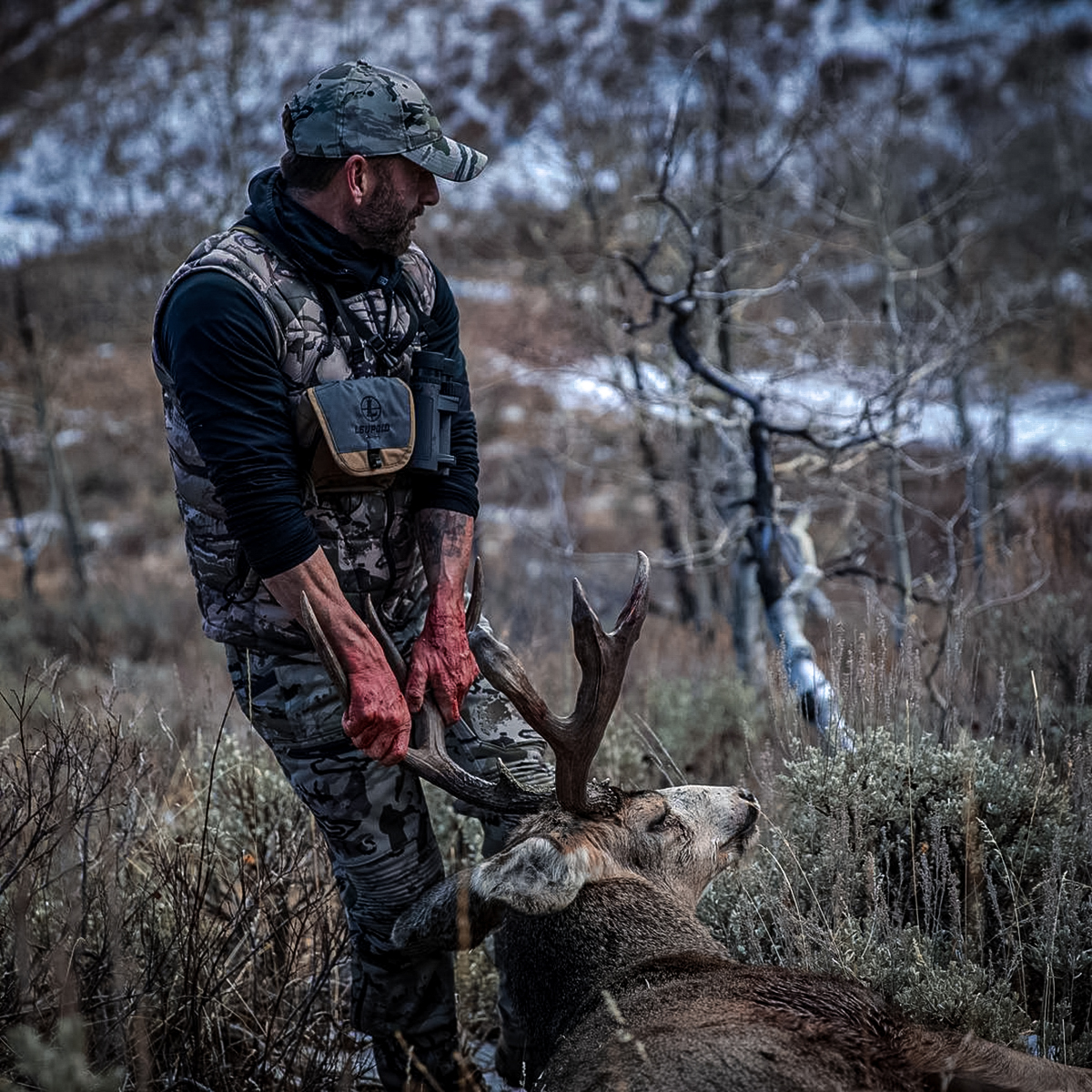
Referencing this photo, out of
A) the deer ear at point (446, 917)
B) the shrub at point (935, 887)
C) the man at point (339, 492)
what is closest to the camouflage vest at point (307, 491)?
the man at point (339, 492)

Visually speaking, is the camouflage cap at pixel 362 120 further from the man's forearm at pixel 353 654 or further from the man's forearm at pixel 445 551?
the man's forearm at pixel 353 654

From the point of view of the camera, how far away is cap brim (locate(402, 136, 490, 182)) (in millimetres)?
3109

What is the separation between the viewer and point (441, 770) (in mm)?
3049

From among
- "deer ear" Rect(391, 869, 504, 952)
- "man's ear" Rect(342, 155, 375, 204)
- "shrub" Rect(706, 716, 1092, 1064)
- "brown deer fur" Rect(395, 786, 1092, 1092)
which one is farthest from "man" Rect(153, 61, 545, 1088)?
"shrub" Rect(706, 716, 1092, 1064)

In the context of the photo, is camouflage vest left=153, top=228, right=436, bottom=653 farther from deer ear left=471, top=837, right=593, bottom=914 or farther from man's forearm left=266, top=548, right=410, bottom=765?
deer ear left=471, top=837, right=593, bottom=914

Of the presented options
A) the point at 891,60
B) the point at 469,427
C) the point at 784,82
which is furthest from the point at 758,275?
the point at 891,60

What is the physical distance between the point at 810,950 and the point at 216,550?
2019 mm

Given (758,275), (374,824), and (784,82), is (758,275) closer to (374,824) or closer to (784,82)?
(784,82)

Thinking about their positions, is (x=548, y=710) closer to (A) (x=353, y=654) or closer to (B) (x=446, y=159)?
(A) (x=353, y=654)

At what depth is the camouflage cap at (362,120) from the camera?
3.05m

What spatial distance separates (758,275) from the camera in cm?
1119

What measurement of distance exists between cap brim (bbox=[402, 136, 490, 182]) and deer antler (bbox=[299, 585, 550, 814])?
1226 mm

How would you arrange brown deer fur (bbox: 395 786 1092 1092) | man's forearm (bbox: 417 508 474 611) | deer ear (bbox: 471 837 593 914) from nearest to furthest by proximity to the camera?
brown deer fur (bbox: 395 786 1092 1092)
deer ear (bbox: 471 837 593 914)
man's forearm (bbox: 417 508 474 611)

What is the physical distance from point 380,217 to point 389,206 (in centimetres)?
4
